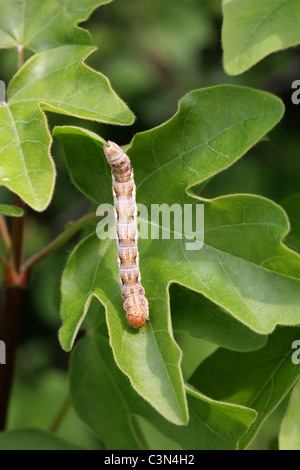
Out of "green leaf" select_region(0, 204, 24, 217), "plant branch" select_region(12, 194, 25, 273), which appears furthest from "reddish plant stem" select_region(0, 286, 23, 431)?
"green leaf" select_region(0, 204, 24, 217)

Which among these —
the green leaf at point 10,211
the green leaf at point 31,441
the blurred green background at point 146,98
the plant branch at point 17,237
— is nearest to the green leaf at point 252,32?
the green leaf at point 10,211

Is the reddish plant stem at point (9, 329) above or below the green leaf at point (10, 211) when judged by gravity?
below

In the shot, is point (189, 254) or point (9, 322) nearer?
→ point (189, 254)

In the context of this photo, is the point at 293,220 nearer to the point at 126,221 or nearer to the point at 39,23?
the point at 126,221

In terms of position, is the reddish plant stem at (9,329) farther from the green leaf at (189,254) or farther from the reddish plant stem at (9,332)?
the green leaf at (189,254)

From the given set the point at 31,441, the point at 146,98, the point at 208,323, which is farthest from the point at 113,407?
the point at 146,98

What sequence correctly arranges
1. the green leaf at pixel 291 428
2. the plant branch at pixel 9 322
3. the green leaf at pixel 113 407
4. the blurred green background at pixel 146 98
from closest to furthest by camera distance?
the green leaf at pixel 291 428 < the green leaf at pixel 113 407 < the plant branch at pixel 9 322 < the blurred green background at pixel 146 98
